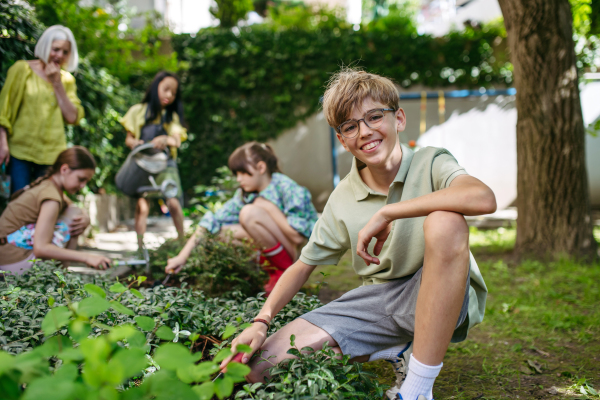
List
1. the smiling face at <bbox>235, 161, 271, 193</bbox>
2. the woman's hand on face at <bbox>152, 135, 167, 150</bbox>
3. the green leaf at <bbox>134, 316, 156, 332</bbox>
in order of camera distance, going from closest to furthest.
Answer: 1. the green leaf at <bbox>134, 316, 156, 332</bbox>
2. the smiling face at <bbox>235, 161, 271, 193</bbox>
3. the woman's hand on face at <bbox>152, 135, 167, 150</bbox>

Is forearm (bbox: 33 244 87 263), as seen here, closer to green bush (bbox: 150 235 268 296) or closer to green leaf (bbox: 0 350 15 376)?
green bush (bbox: 150 235 268 296)

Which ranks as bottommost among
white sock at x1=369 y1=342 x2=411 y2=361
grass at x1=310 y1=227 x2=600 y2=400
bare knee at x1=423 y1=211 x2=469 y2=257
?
grass at x1=310 y1=227 x2=600 y2=400

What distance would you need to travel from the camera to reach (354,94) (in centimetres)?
167

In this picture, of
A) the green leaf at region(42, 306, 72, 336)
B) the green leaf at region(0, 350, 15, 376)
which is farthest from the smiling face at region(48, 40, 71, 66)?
the green leaf at region(0, 350, 15, 376)

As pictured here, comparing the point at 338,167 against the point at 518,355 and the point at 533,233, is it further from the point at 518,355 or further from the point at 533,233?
the point at 518,355

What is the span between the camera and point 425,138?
25.6 ft

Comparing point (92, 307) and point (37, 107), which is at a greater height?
point (37, 107)

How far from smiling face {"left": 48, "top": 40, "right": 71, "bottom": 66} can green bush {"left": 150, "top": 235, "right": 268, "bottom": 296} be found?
164 cm

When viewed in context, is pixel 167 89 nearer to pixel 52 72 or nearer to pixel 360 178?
pixel 52 72

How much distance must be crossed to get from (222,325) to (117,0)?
25.1 feet

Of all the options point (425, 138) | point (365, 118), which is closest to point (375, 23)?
point (425, 138)

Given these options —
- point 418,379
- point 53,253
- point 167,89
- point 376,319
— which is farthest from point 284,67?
point 418,379

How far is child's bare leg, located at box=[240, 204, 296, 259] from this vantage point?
2734mm

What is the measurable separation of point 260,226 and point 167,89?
5.79ft
